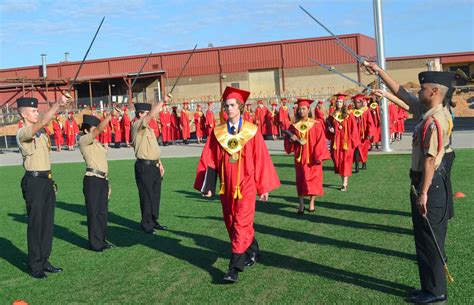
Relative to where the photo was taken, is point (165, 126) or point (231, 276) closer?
point (231, 276)

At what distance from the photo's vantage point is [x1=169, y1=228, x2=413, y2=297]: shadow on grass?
5.57 m

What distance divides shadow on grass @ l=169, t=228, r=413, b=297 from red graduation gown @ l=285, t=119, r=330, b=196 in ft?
7.77

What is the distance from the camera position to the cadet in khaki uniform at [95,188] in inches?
316

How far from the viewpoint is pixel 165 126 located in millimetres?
29078

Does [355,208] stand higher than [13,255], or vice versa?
[355,208]

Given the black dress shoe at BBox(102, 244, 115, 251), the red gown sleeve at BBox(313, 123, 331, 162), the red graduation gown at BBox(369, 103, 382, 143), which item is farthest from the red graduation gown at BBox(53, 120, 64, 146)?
the black dress shoe at BBox(102, 244, 115, 251)

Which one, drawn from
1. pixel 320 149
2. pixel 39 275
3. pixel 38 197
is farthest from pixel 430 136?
pixel 320 149

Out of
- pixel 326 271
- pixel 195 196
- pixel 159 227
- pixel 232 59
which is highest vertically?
pixel 232 59

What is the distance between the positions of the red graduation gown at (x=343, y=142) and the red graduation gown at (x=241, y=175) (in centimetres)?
551

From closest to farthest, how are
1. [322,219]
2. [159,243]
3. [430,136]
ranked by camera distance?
[430,136] → [159,243] → [322,219]

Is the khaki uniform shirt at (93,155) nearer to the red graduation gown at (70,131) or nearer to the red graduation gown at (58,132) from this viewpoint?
the red graduation gown at (58,132)

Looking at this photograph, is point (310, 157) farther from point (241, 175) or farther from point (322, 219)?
point (241, 175)

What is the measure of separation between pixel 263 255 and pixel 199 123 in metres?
22.3

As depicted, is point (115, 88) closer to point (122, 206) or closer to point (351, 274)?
point (122, 206)
